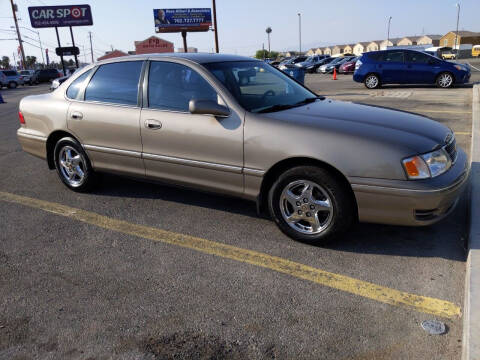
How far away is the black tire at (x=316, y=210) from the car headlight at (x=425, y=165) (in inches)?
19.5

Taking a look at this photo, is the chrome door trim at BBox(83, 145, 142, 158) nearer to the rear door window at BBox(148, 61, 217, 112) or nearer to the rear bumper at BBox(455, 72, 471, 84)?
the rear door window at BBox(148, 61, 217, 112)

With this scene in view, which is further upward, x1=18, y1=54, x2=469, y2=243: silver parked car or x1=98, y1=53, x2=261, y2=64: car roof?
x1=98, y1=53, x2=261, y2=64: car roof

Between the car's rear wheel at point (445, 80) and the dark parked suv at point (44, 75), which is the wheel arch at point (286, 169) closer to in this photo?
the car's rear wheel at point (445, 80)

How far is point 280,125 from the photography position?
3465 millimetres

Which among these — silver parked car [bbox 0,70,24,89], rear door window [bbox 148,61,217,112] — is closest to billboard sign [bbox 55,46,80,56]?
silver parked car [bbox 0,70,24,89]

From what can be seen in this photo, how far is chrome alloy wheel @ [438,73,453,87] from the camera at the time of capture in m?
15.5

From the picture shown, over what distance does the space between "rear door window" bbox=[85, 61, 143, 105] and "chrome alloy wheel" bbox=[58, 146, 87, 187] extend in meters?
0.72

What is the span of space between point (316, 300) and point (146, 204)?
251cm

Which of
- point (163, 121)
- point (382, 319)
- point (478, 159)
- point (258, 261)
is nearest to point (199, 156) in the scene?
point (163, 121)

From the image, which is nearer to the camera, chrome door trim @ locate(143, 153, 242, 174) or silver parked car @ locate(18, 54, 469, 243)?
silver parked car @ locate(18, 54, 469, 243)

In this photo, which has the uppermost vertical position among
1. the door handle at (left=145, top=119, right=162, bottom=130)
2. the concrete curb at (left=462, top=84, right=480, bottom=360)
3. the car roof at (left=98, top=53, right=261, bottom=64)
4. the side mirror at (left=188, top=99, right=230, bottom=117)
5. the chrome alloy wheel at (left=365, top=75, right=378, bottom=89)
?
the car roof at (left=98, top=53, right=261, bottom=64)

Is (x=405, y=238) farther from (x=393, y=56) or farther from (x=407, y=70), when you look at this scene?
(x=393, y=56)

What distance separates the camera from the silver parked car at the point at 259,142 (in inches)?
125

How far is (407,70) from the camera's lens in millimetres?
16078
